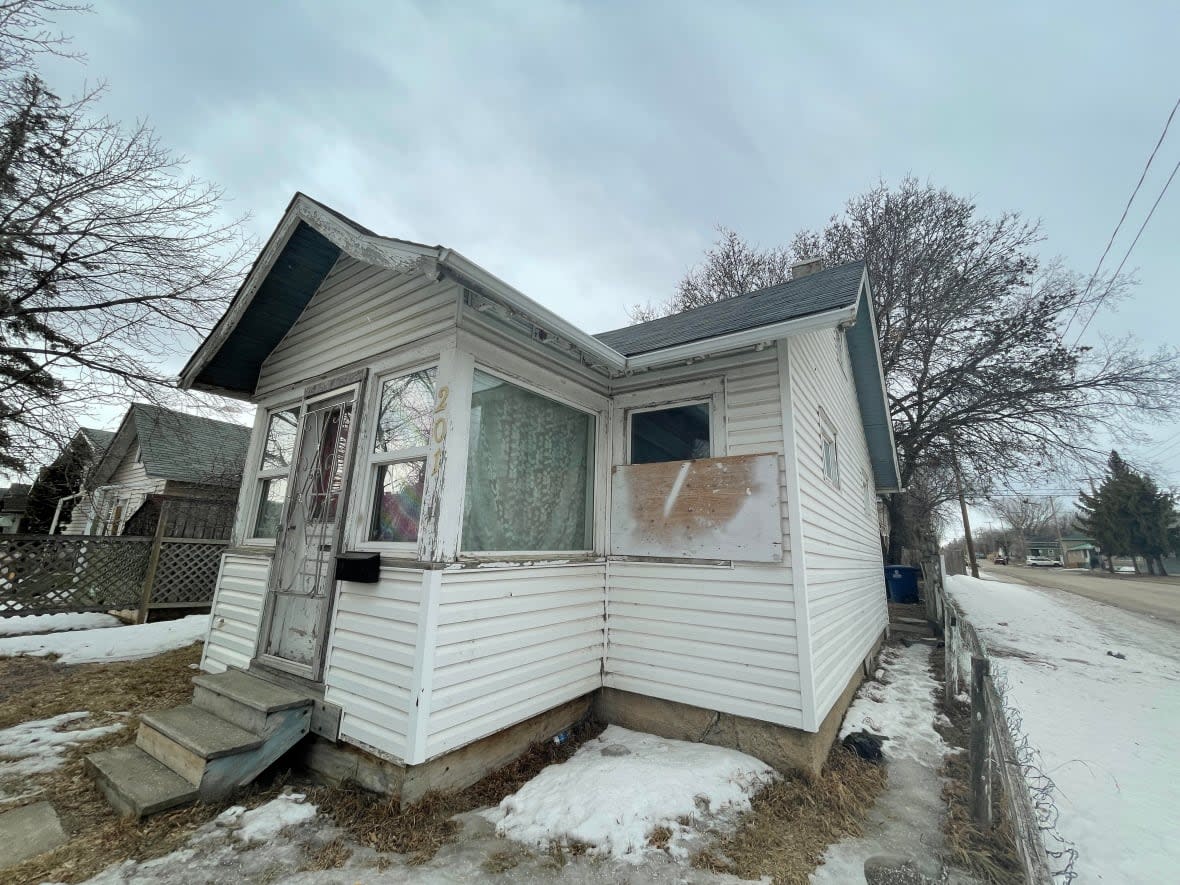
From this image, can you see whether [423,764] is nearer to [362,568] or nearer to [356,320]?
[362,568]

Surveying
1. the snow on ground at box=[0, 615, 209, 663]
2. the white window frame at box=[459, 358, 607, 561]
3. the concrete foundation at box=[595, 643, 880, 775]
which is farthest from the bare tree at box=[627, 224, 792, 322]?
the snow on ground at box=[0, 615, 209, 663]

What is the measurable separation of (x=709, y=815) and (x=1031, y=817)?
1.64 metres

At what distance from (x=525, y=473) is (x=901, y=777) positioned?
13.0 ft

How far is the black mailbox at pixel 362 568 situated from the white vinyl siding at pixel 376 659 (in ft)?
0.20

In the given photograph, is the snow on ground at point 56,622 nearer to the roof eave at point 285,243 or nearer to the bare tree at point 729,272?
the roof eave at point 285,243

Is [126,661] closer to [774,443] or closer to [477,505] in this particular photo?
[477,505]

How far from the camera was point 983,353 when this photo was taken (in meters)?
A: 14.6

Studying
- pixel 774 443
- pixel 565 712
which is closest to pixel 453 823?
pixel 565 712

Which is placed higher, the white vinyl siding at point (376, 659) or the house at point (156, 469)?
the house at point (156, 469)

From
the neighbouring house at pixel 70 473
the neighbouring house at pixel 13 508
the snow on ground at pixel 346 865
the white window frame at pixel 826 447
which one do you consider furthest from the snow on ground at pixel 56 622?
the neighbouring house at pixel 13 508

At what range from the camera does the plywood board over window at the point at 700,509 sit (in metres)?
3.91

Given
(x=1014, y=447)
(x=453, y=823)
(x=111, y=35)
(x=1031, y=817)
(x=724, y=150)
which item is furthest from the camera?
(x=1014, y=447)

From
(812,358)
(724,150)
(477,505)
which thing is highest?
(724,150)

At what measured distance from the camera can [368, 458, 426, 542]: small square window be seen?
351 cm
